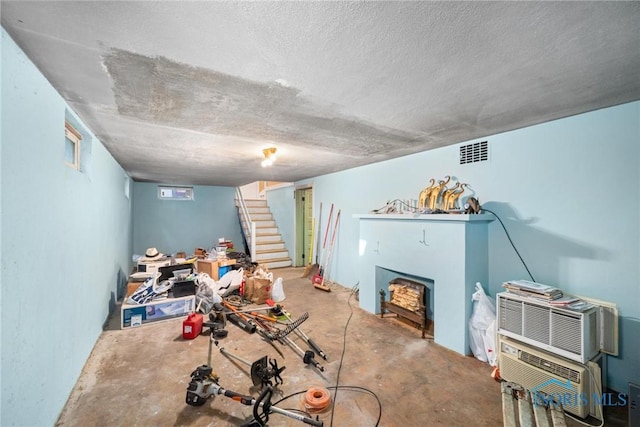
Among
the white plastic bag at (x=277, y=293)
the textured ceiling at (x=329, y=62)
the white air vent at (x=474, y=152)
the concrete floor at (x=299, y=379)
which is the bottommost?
the concrete floor at (x=299, y=379)

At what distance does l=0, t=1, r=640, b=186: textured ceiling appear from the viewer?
1.01m

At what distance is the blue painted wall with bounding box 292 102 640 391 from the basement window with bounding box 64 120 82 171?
150 inches

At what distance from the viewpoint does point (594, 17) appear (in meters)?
1.04

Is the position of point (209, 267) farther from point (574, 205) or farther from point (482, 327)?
point (574, 205)

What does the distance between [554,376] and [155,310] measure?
4.14m

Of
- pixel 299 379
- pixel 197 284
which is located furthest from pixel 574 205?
pixel 197 284

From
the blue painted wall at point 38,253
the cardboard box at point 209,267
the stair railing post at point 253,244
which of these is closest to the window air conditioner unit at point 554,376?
the blue painted wall at point 38,253

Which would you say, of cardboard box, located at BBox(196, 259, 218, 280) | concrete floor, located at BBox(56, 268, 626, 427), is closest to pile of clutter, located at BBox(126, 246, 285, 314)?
cardboard box, located at BBox(196, 259, 218, 280)

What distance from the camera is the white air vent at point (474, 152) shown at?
8.91 feet

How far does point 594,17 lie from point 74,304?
3.56 m

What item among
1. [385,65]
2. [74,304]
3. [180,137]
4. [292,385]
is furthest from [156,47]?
[292,385]

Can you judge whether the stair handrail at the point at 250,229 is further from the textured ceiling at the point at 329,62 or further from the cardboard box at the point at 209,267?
the textured ceiling at the point at 329,62

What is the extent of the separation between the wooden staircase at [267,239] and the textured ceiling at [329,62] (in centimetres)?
438

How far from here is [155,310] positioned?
3.28 meters
